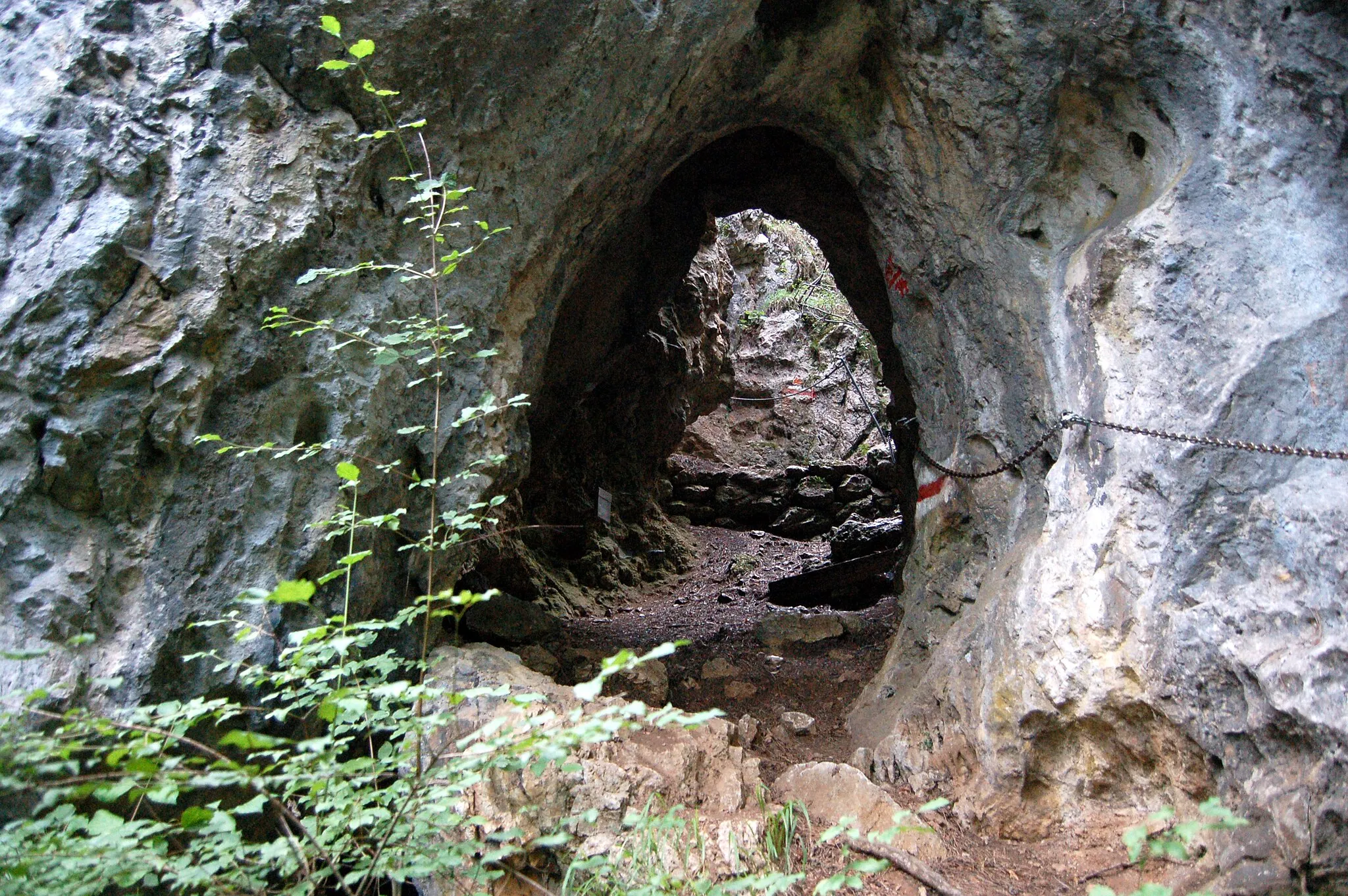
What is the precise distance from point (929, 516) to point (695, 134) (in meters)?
2.46

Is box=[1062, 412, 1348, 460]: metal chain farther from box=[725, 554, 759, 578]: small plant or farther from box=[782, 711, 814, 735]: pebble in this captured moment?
box=[725, 554, 759, 578]: small plant

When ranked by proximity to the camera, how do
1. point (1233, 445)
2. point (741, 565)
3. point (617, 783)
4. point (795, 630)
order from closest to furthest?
point (1233, 445) < point (617, 783) < point (795, 630) < point (741, 565)

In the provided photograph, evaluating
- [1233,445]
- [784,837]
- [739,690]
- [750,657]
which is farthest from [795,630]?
[1233,445]

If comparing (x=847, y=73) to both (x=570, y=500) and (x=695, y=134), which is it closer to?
(x=695, y=134)

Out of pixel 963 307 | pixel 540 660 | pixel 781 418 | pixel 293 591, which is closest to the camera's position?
pixel 293 591

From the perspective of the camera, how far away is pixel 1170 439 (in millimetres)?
3008

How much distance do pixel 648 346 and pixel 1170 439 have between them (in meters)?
5.57

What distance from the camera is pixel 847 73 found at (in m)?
4.55

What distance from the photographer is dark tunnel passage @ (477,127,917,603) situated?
595 centimetres

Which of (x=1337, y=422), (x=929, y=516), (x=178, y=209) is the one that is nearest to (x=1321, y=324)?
(x=1337, y=422)

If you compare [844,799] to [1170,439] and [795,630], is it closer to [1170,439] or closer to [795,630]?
[1170,439]

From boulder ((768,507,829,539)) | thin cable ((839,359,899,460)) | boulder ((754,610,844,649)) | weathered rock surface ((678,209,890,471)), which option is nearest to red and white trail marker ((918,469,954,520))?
boulder ((754,610,844,649))

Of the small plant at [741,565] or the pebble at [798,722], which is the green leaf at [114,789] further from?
the small plant at [741,565]

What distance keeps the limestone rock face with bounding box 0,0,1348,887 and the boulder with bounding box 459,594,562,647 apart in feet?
4.56
